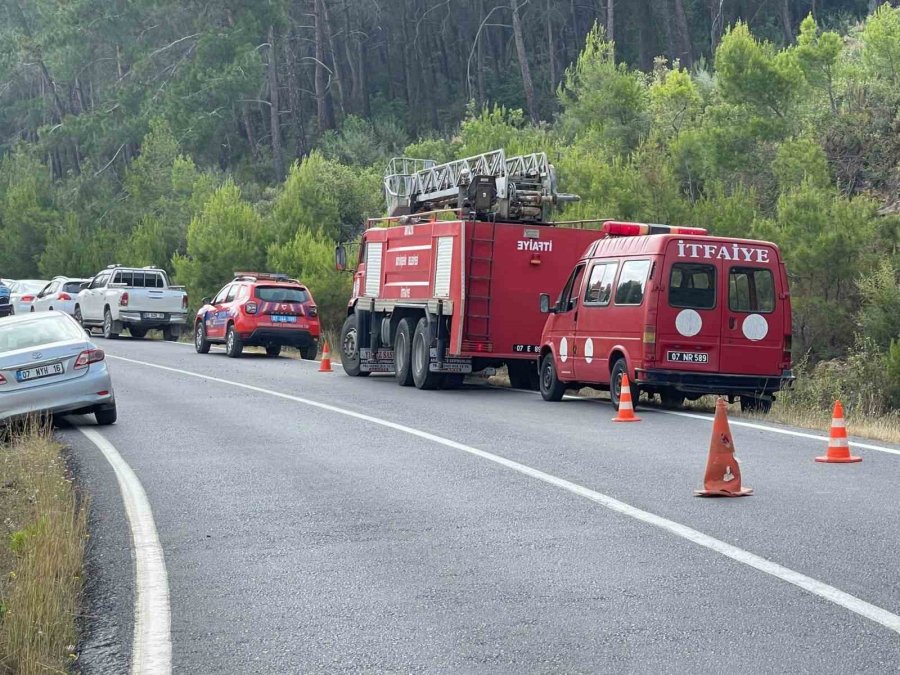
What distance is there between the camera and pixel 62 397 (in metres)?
15.8

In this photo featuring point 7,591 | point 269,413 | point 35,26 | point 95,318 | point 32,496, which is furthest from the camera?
point 35,26

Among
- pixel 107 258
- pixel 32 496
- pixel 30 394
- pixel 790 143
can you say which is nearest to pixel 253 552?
pixel 32 496

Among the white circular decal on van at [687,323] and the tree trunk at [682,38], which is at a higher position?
the tree trunk at [682,38]

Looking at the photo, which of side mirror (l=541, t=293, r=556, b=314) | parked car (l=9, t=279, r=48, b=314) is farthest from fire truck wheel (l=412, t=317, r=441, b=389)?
parked car (l=9, t=279, r=48, b=314)

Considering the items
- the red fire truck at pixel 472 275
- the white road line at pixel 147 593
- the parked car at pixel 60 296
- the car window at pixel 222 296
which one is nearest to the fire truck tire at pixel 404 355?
the red fire truck at pixel 472 275

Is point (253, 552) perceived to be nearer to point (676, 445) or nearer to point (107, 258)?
point (676, 445)

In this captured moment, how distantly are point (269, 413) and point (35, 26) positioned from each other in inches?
3167

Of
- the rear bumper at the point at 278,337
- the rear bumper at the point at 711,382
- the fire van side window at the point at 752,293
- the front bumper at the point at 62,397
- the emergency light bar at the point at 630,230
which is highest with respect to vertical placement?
the emergency light bar at the point at 630,230

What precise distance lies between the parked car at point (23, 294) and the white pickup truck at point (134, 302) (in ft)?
22.7

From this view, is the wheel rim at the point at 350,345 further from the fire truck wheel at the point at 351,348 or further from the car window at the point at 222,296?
the car window at the point at 222,296

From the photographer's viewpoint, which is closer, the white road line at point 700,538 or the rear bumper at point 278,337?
the white road line at point 700,538

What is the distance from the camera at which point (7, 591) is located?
7.23 metres

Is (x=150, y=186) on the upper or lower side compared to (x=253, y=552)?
upper

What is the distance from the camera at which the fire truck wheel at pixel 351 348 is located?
24812mm
